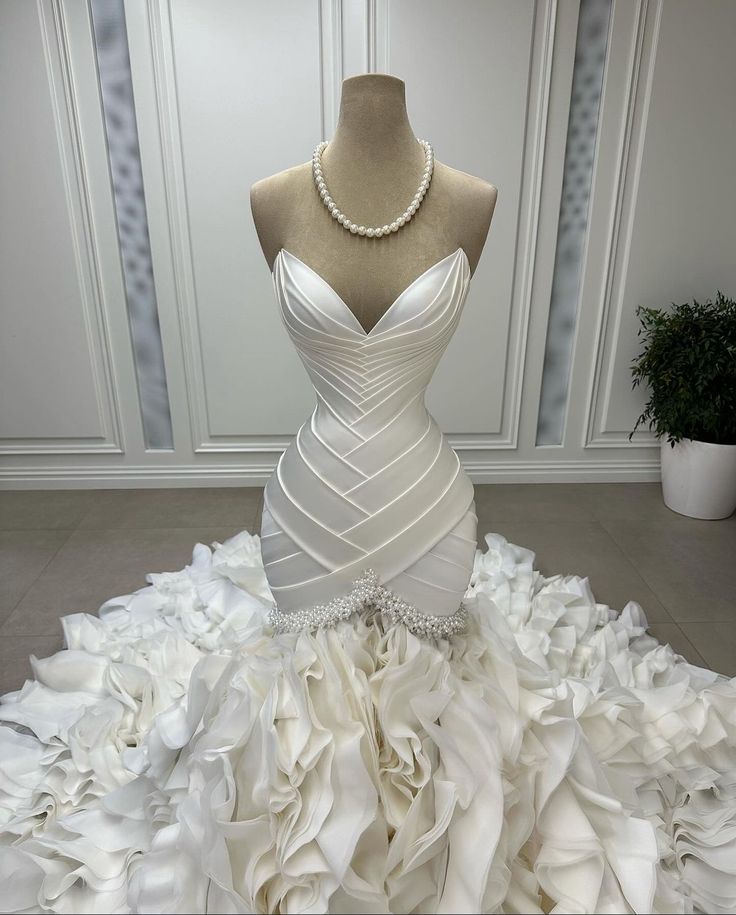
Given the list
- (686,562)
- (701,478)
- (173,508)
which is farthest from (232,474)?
(701,478)

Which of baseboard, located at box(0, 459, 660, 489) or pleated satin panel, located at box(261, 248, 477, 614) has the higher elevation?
pleated satin panel, located at box(261, 248, 477, 614)

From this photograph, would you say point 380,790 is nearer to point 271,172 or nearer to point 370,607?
point 370,607

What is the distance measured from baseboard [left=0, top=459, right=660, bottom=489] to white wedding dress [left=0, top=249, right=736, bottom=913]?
1.77m

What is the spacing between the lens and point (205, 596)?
2.12m

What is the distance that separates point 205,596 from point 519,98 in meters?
2.30

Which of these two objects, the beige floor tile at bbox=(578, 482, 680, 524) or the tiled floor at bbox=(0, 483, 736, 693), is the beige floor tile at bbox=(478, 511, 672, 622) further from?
the beige floor tile at bbox=(578, 482, 680, 524)


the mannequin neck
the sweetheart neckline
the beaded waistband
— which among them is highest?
the mannequin neck

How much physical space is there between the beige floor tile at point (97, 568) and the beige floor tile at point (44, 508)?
0.18 m

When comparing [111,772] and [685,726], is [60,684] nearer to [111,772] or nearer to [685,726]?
[111,772]

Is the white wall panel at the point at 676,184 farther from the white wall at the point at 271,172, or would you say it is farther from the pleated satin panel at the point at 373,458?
the pleated satin panel at the point at 373,458

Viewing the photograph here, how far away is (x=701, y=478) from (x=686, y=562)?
487mm

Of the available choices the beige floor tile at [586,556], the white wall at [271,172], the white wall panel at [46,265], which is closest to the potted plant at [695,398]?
the white wall at [271,172]

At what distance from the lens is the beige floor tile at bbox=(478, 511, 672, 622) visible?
2.24 meters

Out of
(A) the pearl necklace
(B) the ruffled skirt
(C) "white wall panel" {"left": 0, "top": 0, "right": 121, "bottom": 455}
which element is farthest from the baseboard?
(A) the pearl necklace
